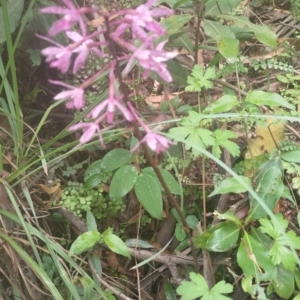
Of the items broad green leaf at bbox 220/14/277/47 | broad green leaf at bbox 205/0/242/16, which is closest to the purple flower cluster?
broad green leaf at bbox 220/14/277/47

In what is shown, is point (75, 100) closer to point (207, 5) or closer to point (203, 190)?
point (203, 190)

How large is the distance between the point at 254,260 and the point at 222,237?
108 mm

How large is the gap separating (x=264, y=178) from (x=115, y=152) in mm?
465

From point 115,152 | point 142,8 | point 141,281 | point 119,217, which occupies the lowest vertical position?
point 141,281

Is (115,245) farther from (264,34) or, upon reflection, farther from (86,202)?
(264,34)

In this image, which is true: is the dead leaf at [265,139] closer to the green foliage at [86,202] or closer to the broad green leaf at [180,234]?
the broad green leaf at [180,234]

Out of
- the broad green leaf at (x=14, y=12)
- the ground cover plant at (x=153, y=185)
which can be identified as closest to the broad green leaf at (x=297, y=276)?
the ground cover plant at (x=153, y=185)

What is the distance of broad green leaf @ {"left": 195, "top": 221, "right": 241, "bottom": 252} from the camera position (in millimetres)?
1247

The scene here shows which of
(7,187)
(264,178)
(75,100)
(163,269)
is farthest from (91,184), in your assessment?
(75,100)

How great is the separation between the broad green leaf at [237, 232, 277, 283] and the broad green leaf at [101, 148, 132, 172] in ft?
1.41

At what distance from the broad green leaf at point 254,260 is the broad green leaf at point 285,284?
56mm

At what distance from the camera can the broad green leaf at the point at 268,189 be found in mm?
1263

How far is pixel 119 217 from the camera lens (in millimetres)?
1609

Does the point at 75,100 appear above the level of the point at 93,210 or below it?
above
